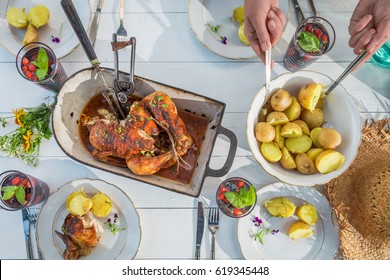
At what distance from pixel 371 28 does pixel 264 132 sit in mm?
523

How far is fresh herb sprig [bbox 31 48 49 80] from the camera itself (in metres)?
1.45

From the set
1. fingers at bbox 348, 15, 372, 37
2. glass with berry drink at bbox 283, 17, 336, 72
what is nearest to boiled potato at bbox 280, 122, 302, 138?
glass with berry drink at bbox 283, 17, 336, 72

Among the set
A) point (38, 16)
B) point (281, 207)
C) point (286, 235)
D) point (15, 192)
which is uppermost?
point (38, 16)

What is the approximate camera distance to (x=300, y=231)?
1464mm

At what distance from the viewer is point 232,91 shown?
1.61m

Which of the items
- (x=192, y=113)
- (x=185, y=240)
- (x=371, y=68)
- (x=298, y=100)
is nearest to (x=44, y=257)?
(x=185, y=240)

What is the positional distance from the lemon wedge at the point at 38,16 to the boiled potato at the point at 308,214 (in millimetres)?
1259

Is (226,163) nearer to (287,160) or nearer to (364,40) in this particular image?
(287,160)

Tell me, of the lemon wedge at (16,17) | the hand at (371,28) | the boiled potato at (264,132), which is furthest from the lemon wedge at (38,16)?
the hand at (371,28)

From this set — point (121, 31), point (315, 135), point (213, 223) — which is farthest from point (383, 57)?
point (121, 31)

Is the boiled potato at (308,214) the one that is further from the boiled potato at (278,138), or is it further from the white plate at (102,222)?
the white plate at (102,222)

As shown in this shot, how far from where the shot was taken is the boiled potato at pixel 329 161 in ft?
4.35

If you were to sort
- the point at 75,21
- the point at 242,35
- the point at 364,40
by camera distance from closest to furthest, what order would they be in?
the point at 75,21, the point at 364,40, the point at 242,35

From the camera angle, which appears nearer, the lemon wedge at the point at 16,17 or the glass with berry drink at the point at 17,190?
the glass with berry drink at the point at 17,190
